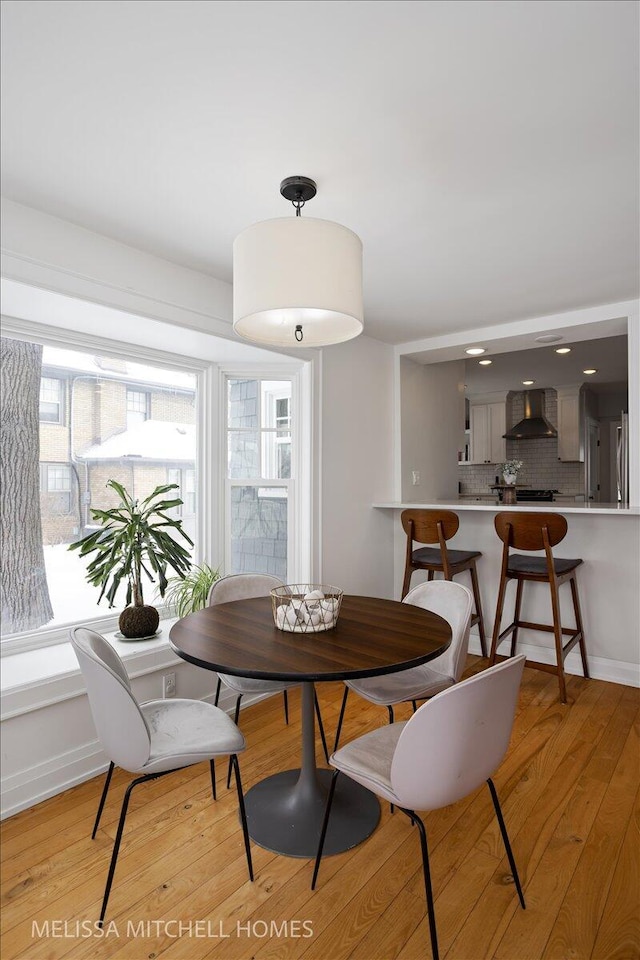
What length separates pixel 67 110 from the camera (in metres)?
1.63

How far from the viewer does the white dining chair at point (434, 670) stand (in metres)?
2.13

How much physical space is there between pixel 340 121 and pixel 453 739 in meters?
1.77

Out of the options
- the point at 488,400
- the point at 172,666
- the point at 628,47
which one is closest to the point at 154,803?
the point at 172,666

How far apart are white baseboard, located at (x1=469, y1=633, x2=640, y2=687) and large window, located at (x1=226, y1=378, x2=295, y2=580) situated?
182cm

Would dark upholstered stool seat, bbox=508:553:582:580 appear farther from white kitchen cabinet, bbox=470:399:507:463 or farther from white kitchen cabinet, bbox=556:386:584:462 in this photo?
white kitchen cabinet, bbox=470:399:507:463

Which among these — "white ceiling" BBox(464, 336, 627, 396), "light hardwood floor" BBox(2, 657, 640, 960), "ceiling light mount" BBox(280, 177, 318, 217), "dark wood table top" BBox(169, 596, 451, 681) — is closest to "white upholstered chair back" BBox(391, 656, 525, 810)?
"dark wood table top" BBox(169, 596, 451, 681)

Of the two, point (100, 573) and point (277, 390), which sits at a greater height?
point (277, 390)

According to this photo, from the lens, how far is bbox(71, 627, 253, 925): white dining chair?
1590 millimetres

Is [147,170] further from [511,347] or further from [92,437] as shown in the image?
[511,347]

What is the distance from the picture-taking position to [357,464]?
4043mm

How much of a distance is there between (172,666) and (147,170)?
7.22 feet

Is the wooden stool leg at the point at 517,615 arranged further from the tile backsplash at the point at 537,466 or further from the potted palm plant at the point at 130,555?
the tile backsplash at the point at 537,466

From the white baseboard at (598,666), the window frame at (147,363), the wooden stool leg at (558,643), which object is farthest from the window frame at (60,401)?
the white baseboard at (598,666)

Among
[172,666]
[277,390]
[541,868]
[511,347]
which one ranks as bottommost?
[541,868]
